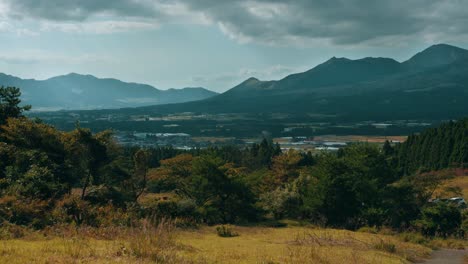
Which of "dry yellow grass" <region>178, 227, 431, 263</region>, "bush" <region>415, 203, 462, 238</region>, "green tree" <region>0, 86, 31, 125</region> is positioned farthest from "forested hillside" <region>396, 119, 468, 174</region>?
"green tree" <region>0, 86, 31, 125</region>

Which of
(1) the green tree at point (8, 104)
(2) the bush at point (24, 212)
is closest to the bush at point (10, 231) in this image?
(2) the bush at point (24, 212)

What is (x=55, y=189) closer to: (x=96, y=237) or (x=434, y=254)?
(x=96, y=237)

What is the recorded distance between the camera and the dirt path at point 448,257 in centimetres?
1436

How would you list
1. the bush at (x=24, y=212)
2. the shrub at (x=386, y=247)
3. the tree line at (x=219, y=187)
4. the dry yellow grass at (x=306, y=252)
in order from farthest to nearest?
the tree line at (x=219, y=187) < the shrub at (x=386, y=247) < the bush at (x=24, y=212) < the dry yellow grass at (x=306, y=252)

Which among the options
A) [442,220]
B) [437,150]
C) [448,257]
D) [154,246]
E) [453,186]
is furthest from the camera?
[437,150]

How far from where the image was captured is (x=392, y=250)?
1459 centimetres

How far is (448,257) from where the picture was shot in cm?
1570

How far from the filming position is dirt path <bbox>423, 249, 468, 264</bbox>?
47.1 feet

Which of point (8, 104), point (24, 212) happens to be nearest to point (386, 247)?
point (24, 212)

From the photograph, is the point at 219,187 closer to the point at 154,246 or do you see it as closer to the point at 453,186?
the point at 453,186

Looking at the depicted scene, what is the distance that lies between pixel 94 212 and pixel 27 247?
857 cm

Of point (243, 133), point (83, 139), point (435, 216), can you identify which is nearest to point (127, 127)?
point (243, 133)

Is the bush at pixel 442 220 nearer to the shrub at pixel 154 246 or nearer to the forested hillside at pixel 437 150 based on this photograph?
→ the shrub at pixel 154 246

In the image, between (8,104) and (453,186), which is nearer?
(8,104)
